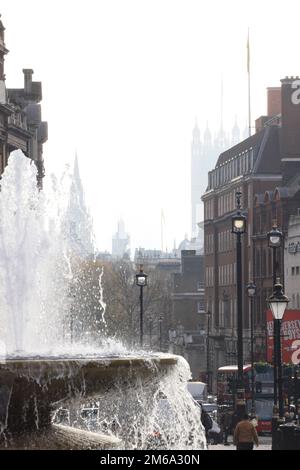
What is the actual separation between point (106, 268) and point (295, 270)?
6233 centimetres

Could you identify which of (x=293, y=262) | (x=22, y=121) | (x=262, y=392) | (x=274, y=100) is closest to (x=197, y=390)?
(x=262, y=392)

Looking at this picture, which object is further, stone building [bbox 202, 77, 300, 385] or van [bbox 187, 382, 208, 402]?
stone building [bbox 202, 77, 300, 385]

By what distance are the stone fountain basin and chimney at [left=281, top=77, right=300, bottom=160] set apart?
103m

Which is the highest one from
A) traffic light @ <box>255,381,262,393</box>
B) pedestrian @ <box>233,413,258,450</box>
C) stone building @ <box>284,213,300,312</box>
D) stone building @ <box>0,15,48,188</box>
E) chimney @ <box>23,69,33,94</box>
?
chimney @ <box>23,69,33,94</box>

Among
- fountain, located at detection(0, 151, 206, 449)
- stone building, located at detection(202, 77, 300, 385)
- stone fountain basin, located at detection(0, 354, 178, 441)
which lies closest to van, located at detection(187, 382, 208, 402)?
stone building, located at detection(202, 77, 300, 385)

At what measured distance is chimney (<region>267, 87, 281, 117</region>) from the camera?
486 ft

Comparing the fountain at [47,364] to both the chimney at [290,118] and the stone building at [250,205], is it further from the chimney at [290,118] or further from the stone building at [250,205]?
the chimney at [290,118]

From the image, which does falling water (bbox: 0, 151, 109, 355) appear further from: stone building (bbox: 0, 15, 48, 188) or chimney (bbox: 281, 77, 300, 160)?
chimney (bbox: 281, 77, 300, 160)

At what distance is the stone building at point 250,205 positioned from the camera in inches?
5079

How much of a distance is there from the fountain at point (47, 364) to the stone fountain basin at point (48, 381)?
0.01m

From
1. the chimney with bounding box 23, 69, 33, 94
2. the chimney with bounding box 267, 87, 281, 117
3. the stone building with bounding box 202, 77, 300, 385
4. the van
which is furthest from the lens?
the chimney with bounding box 267, 87, 281, 117

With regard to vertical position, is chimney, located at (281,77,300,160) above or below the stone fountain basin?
above

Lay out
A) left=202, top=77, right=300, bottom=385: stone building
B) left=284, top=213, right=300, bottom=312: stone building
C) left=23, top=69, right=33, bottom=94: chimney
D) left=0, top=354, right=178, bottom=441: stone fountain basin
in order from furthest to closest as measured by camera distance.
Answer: left=202, top=77, right=300, bottom=385: stone building, left=284, top=213, right=300, bottom=312: stone building, left=23, top=69, right=33, bottom=94: chimney, left=0, top=354, right=178, bottom=441: stone fountain basin
